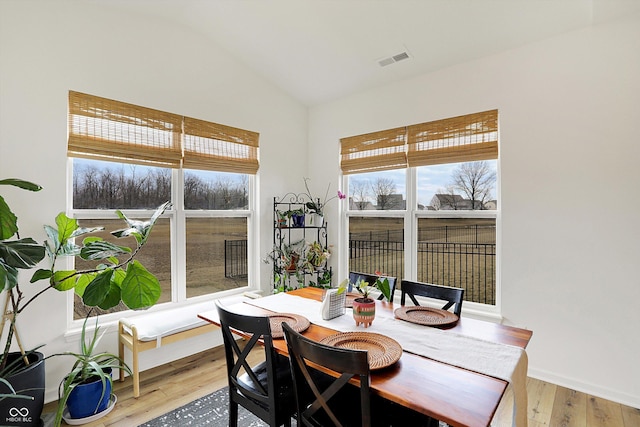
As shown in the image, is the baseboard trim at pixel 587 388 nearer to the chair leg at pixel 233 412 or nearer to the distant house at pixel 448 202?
the distant house at pixel 448 202

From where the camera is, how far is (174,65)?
3160 millimetres

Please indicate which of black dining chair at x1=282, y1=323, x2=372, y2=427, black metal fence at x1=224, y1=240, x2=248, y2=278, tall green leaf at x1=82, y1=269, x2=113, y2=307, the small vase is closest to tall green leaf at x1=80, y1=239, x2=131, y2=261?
tall green leaf at x1=82, y1=269, x2=113, y2=307

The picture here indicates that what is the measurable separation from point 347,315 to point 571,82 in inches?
99.2

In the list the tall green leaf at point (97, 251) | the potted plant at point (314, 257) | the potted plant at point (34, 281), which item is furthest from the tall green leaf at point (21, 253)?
the potted plant at point (314, 257)

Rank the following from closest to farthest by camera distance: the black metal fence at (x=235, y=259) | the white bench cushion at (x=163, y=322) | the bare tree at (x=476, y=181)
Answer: the white bench cushion at (x=163, y=322)
the bare tree at (x=476, y=181)
the black metal fence at (x=235, y=259)

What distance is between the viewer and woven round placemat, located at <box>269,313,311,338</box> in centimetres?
177

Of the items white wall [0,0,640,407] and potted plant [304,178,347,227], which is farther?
potted plant [304,178,347,227]

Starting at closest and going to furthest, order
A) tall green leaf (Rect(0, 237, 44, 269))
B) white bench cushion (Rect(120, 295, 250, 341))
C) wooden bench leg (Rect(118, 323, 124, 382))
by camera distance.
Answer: tall green leaf (Rect(0, 237, 44, 269)), white bench cushion (Rect(120, 295, 250, 341)), wooden bench leg (Rect(118, 323, 124, 382))

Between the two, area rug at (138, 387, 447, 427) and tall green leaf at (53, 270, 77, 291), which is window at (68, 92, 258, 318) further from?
area rug at (138, 387, 447, 427)

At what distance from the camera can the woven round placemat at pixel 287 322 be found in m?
1.77

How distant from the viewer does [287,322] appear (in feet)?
6.26

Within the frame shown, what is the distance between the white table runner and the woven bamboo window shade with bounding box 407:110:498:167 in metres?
1.81

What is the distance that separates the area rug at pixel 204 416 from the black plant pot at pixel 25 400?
25.2 inches

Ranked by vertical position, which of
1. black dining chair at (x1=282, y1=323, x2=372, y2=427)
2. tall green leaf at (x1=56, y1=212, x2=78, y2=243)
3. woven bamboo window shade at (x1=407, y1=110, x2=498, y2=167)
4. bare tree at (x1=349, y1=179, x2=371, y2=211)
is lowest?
black dining chair at (x1=282, y1=323, x2=372, y2=427)
